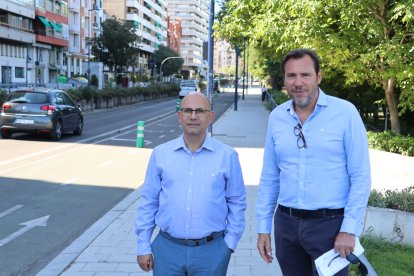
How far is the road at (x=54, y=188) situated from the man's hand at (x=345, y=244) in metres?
3.48

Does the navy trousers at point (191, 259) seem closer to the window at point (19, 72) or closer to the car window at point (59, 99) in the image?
the car window at point (59, 99)

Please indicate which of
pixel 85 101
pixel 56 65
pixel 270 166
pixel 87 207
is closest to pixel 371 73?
pixel 87 207

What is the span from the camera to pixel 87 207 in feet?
26.3

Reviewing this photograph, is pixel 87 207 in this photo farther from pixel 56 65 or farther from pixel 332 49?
pixel 56 65

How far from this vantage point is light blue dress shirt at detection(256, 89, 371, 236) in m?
2.80

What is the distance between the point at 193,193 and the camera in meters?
2.92

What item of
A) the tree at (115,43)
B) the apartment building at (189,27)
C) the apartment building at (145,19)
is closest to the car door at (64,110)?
the tree at (115,43)

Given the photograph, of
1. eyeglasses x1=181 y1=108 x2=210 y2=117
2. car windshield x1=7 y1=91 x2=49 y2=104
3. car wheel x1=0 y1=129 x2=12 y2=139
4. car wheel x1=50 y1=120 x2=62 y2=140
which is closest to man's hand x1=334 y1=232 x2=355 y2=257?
eyeglasses x1=181 y1=108 x2=210 y2=117

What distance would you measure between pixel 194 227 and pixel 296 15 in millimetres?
11657

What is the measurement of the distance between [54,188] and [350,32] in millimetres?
8682

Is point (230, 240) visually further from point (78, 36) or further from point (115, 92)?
point (78, 36)

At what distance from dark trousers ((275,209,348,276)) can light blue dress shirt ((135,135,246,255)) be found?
0.26m

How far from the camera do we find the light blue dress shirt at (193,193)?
9.59 feet

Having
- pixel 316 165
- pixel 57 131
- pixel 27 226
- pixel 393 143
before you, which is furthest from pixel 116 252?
pixel 57 131
